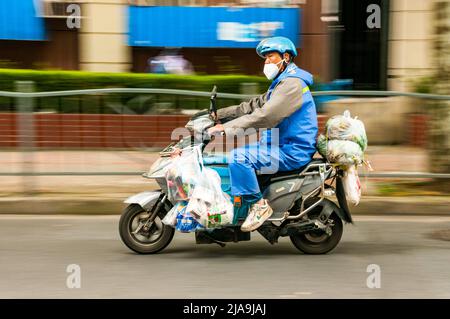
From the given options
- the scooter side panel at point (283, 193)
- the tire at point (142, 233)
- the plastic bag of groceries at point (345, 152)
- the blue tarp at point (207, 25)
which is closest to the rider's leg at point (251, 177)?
the scooter side panel at point (283, 193)

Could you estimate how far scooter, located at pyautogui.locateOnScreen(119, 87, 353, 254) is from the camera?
20.0 feet

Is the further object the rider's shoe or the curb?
the curb

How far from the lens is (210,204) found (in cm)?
588

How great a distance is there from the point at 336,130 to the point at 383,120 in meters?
2.62

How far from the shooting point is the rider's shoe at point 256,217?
19.4 ft

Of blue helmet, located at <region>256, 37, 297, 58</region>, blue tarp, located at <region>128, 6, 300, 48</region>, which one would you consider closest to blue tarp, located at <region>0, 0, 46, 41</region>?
blue tarp, located at <region>128, 6, 300, 48</region>

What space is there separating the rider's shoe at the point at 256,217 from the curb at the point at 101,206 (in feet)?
7.41

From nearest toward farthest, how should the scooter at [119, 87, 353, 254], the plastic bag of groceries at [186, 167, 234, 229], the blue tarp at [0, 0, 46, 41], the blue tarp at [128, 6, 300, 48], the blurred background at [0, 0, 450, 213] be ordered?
1. the plastic bag of groceries at [186, 167, 234, 229]
2. the scooter at [119, 87, 353, 254]
3. the blurred background at [0, 0, 450, 213]
4. the blue tarp at [0, 0, 46, 41]
5. the blue tarp at [128, 6, 300, 48]

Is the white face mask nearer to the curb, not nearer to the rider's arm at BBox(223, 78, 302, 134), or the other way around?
the rider's arm at BBox(223, 78, 302, 134)

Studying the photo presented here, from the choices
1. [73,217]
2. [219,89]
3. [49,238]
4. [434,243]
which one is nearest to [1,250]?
[49,238]

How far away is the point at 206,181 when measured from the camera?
5918 mm

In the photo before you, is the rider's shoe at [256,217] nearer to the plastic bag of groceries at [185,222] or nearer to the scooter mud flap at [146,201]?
the plastic bag of groceries at [185,222]
